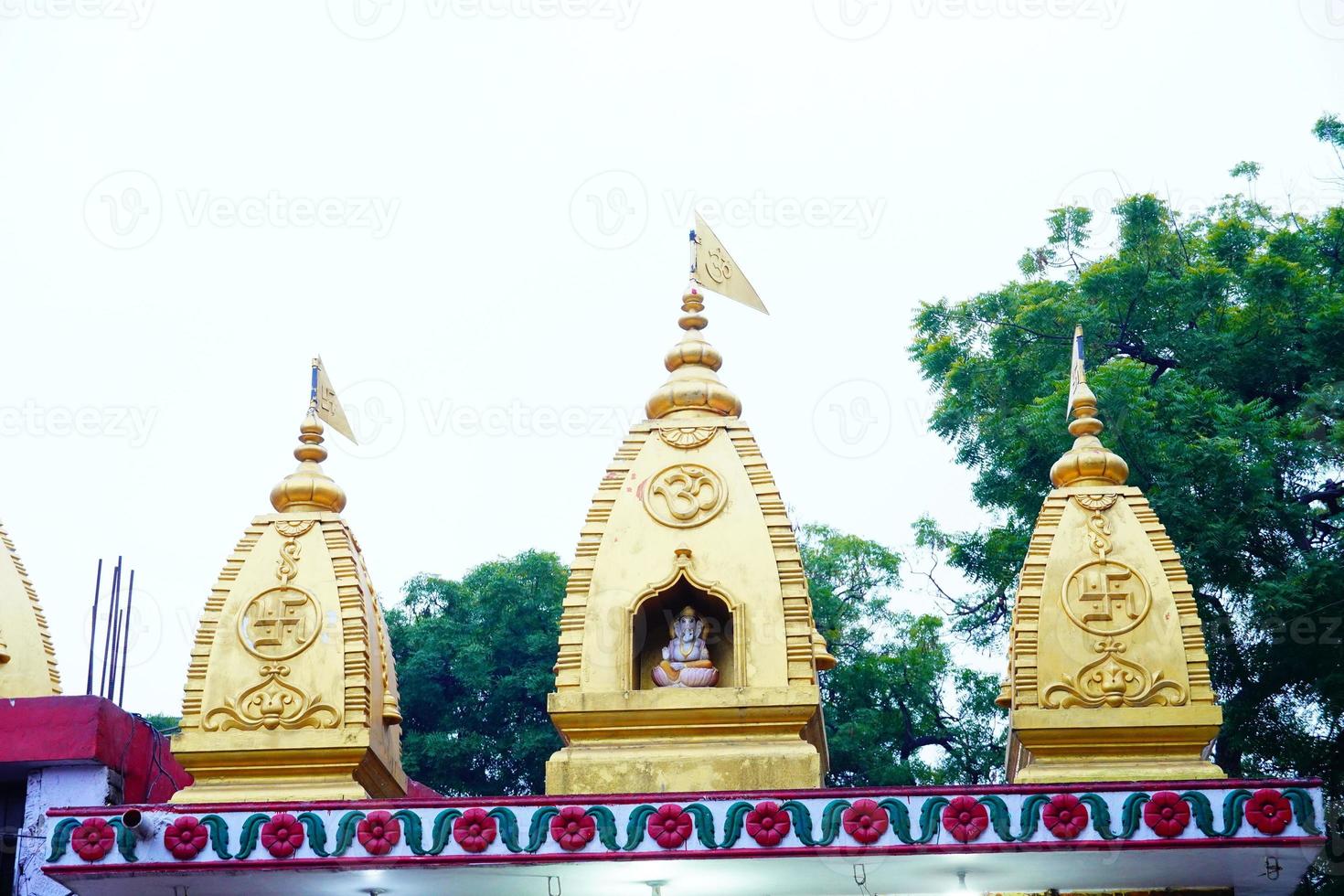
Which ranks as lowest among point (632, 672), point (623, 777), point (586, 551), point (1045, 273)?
point (623, 777)

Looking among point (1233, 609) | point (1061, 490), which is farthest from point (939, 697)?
point (1061, 490)

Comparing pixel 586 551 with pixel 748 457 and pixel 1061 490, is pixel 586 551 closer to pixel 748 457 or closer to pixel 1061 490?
pixel 748 457

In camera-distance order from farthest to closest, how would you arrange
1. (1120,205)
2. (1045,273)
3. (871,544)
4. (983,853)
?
(871,544), (1045,273), (1120,205), (983,853)

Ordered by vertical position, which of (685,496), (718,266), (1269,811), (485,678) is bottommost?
(1269,811)

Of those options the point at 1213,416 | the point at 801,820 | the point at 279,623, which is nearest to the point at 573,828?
the point at 801,820

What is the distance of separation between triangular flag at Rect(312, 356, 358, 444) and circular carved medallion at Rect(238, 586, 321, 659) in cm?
191

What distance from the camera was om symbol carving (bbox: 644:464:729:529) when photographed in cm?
1370

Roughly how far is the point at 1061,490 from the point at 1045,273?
1052cm

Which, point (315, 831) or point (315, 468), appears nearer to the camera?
point (315, 831)

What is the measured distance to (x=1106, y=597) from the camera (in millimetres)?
13305

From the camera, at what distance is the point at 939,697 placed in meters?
23.9

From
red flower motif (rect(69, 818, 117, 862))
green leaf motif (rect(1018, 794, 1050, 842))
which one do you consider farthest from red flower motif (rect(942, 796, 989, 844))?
red flower motif (rect(69, 818, 117, 862))

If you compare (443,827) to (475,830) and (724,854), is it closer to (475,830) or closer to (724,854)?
(475,830)

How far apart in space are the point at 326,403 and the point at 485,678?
11449 millimetres
